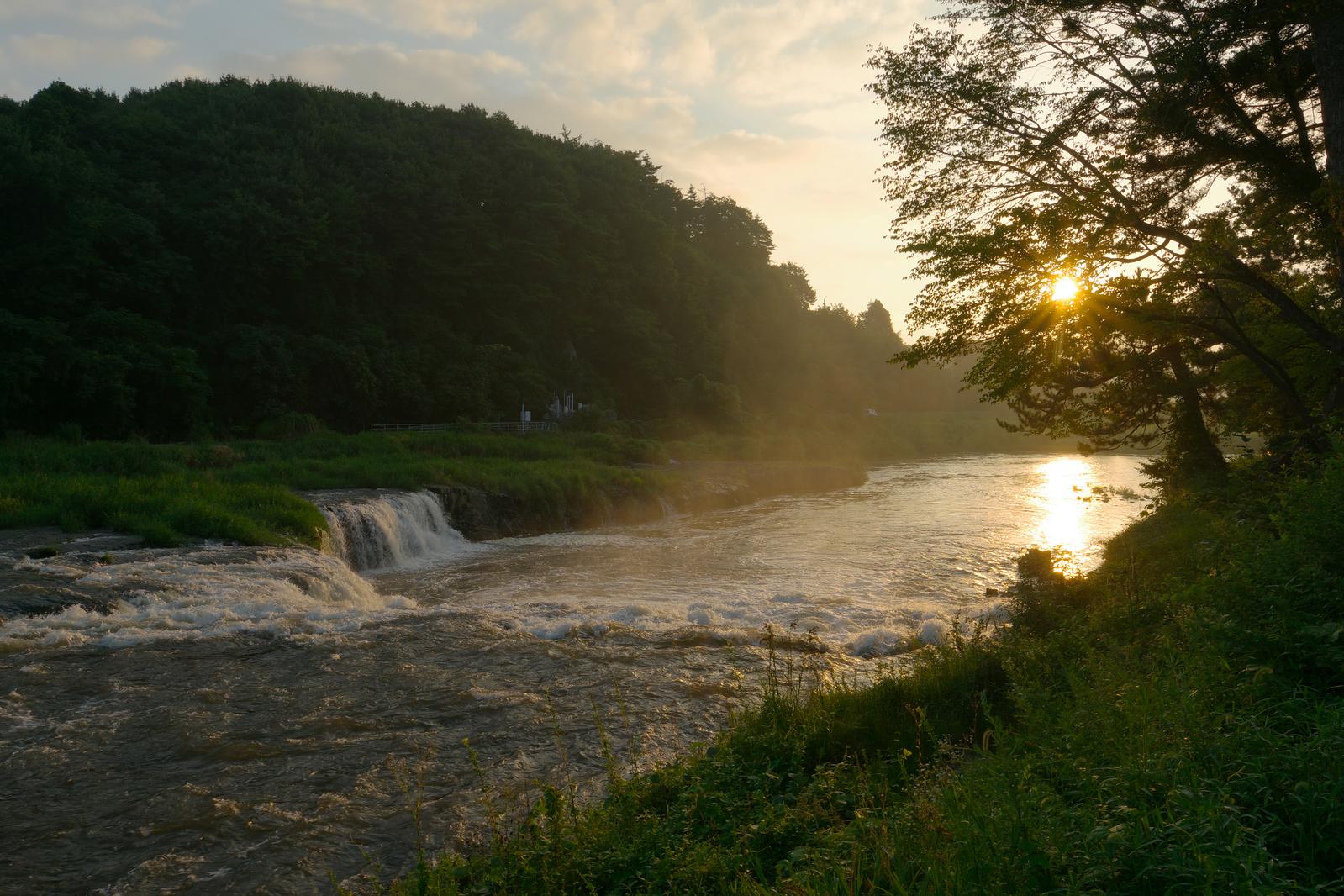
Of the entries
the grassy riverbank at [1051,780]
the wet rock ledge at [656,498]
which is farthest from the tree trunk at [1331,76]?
the wet rock ledge at [656,498]

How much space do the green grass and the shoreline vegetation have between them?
0.04 metres

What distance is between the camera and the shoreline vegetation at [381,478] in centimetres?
1697

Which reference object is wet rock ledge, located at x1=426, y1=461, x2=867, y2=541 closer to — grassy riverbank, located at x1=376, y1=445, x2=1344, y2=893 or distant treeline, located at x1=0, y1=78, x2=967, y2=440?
distant treeline, located at x1=0, y1=78, x2=967, y2=440

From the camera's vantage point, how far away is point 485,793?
249 inches

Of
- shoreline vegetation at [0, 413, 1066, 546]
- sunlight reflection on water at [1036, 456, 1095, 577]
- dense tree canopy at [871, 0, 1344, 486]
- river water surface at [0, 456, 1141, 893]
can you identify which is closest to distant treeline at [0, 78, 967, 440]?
shoreline vegetation at [0, 413, 1066, 546]

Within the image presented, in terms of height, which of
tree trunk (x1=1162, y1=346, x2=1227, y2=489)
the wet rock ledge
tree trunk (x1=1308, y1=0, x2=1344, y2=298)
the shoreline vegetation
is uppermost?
tree trunk (x1=1308, y1=0, x2=1344, y2=298)

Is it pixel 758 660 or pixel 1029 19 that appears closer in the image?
pixel 758 660

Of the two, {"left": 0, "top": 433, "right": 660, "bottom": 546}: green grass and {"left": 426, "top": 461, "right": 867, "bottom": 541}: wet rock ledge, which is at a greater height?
{"left": 0, "top": 433, "right": 660, "bottom": 546}: green grass

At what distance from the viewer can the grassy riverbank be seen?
3.45 metres

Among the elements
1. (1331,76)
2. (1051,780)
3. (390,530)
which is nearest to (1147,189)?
(1331,76)

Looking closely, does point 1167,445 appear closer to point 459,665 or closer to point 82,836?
point 459,665

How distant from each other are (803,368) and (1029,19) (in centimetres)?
6386

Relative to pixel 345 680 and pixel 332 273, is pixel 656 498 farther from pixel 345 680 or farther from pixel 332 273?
pixel 332 273

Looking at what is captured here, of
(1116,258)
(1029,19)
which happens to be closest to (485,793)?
(1116,258)
